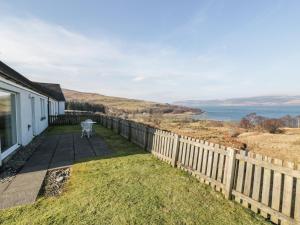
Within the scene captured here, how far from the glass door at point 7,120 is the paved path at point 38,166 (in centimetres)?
91

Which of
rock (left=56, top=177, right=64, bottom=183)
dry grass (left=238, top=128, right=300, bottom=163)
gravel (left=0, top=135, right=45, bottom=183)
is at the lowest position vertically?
gravel (left=0, top=135, right=45, bottom=183)

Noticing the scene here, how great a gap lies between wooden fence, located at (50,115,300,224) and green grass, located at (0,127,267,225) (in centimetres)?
22

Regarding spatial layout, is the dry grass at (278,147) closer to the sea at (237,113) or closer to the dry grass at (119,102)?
the sea at (237,113)

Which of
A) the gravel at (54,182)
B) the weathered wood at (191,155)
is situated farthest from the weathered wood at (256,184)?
the gravel at (54,182)

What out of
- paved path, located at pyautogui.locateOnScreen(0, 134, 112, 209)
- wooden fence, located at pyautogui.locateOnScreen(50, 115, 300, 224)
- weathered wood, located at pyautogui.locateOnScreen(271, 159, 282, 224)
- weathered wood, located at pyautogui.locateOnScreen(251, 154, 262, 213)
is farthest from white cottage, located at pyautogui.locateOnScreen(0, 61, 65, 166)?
weathered wood, located at pyautogui.locateOnScreen(271, 159, 282, 224)

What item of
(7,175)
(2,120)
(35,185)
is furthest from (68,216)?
(2,120)

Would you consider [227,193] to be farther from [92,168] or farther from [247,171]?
[92,168]

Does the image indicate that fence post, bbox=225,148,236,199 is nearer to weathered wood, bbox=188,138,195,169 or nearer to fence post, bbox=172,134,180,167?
weathered wood, bbox=188,138,195,169

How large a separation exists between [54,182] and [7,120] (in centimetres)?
387

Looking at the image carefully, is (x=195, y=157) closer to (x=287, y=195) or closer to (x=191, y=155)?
(x=191, y=155)

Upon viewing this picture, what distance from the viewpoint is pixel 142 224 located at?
3.06m

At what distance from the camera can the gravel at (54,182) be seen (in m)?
4.16

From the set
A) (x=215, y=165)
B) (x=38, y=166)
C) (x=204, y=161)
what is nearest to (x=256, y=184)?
(x=215, y=165)

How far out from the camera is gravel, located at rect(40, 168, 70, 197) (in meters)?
4.16
